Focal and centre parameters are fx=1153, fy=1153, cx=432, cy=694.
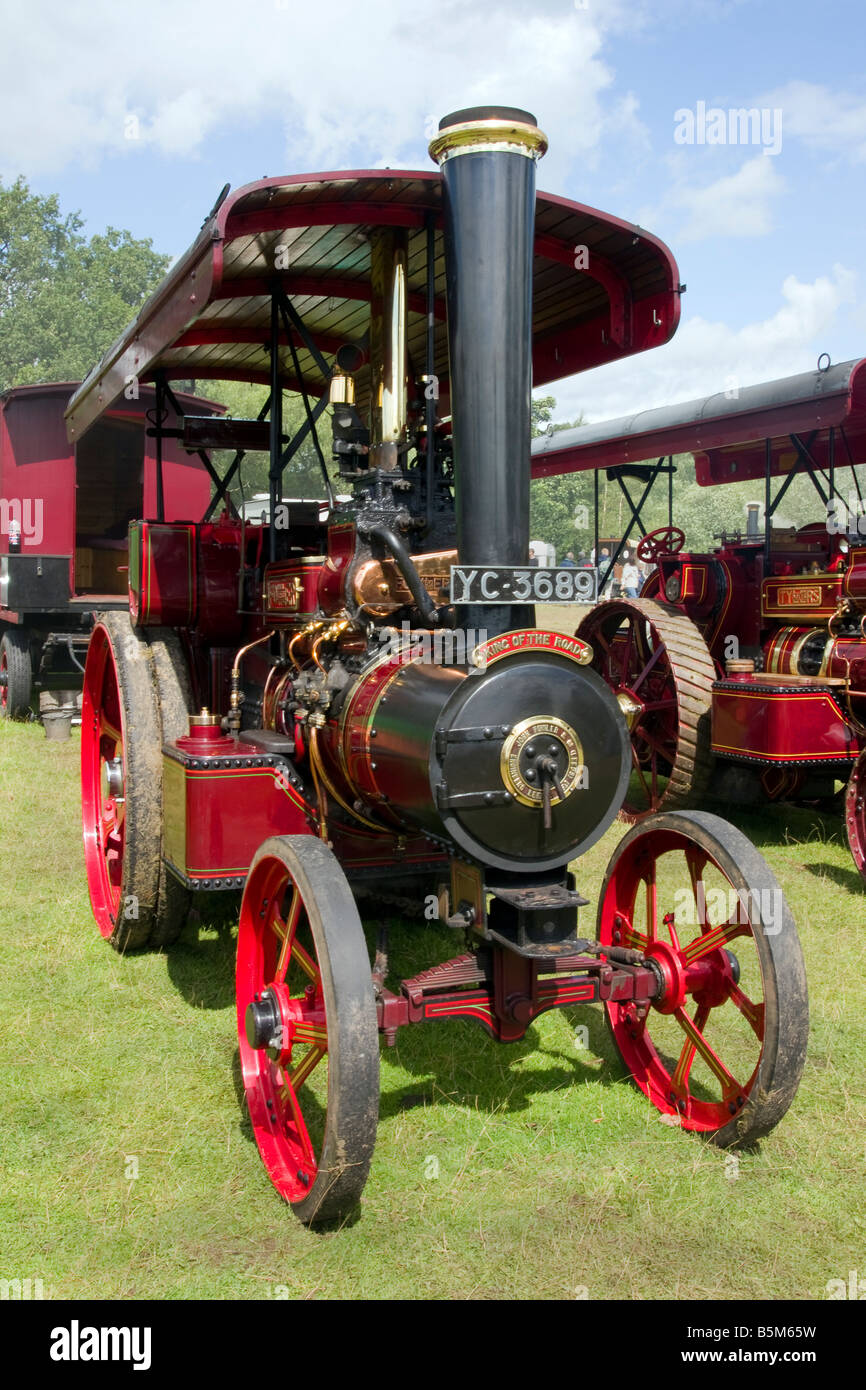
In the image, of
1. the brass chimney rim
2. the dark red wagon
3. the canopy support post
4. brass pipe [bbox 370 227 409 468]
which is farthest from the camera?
the dark red wagon

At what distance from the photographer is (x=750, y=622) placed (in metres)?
7.57

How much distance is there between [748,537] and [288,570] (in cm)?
486

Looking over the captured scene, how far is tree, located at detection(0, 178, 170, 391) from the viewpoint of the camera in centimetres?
4531

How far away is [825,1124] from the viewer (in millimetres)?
3127

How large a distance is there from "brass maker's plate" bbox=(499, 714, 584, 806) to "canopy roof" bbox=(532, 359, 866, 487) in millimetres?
3875

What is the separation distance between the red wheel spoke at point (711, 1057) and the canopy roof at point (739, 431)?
12.6 feet

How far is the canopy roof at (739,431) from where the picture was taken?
5941 millimetres

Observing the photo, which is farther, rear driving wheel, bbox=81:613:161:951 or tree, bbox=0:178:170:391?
tree, bbox=0:178:170:391

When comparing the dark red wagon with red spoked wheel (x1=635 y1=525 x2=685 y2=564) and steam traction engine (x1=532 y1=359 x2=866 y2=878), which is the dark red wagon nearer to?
steam traction engine (x1=532 y1=359 x2=866 y2=878)

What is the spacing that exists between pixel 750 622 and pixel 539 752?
5.31 metres

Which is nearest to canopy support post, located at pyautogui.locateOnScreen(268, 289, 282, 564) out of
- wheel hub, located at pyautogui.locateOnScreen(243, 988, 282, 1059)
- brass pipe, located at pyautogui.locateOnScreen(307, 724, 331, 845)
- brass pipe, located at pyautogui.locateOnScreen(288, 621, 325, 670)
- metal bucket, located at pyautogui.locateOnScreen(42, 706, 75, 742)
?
brass pipe, located at pyautogui.locateOnScreen(288, 621, 325, 670)

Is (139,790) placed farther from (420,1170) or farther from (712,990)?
(712,990)
